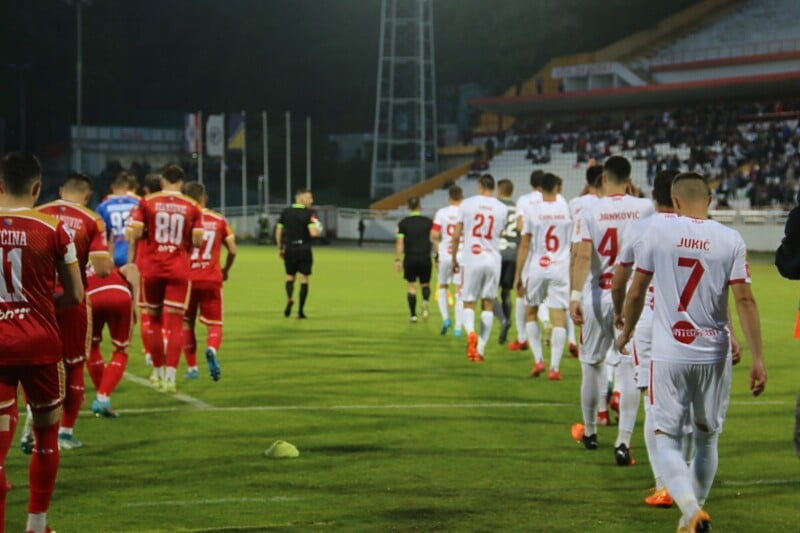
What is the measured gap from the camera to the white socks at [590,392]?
9.90 meters

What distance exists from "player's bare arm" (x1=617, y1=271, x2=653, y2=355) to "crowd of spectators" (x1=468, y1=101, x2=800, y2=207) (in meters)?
41.2

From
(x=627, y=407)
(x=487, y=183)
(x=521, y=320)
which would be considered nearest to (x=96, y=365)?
(x=627, y=407)

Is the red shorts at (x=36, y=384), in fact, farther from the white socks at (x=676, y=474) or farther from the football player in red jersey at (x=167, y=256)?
the football player in red jersey at (x=167, y=256)

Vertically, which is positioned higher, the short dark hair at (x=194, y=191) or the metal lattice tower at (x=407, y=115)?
the metal lattice tower at (x=407, y=115)

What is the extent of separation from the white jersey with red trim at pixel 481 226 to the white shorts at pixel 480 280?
0.08 metres

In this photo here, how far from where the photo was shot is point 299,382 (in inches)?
569

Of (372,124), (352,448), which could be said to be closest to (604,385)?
(352,448)

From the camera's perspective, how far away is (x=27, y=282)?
657 cm

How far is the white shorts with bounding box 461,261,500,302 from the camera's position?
53.7 feet

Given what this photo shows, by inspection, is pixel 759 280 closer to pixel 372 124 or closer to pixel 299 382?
pixel 299 382

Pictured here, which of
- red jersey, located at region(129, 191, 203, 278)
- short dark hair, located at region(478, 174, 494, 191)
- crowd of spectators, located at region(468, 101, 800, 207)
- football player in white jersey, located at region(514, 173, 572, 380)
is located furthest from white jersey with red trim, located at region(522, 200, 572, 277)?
crowd of spectators, located at region(468, 101, 800, 207)

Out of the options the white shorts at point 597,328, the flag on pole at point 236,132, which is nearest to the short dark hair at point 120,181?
the white shorts at point 597,328

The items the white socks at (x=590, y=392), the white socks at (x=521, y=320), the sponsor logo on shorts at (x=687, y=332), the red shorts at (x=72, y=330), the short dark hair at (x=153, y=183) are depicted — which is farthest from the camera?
the white socks at (x=521, y=320)

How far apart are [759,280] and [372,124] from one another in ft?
194
